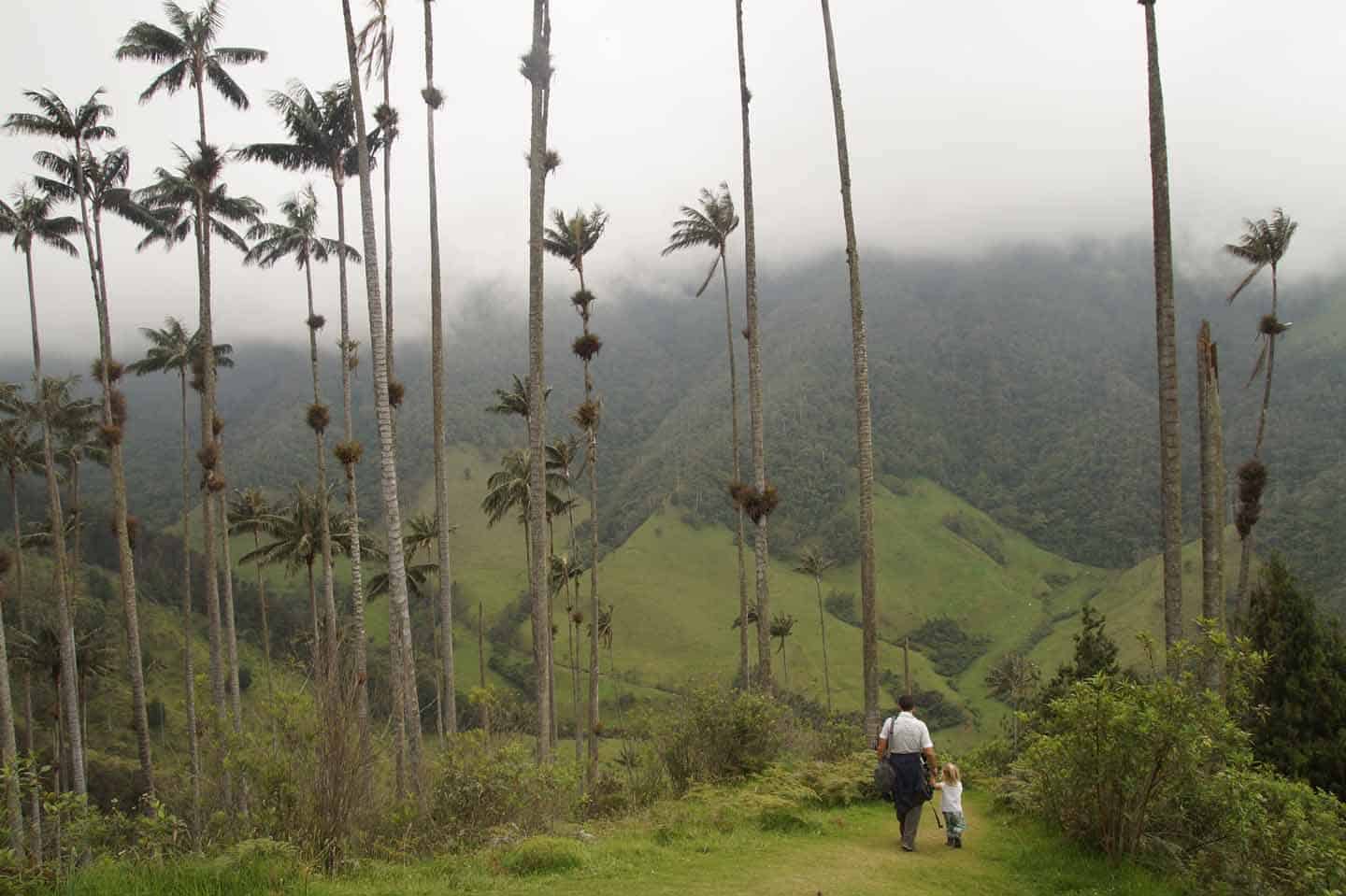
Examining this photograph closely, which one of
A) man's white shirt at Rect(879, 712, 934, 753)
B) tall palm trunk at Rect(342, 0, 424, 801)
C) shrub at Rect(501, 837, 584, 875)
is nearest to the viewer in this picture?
shrub at Rect(501, 837, 584, 875)

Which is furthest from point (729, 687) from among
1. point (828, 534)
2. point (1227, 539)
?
point (828, 534)

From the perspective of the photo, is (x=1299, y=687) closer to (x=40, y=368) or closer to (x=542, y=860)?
(x=542, y=860)

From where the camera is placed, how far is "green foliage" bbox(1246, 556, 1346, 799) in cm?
2223

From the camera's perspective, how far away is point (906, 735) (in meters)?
11.5

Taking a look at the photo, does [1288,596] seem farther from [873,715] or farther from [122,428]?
[122,428]

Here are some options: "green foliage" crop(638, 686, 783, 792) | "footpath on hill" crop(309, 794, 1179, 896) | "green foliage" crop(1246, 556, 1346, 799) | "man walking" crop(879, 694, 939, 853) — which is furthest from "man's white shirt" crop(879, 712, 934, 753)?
"green foliage" crop(1246, 556, 1346, 799)

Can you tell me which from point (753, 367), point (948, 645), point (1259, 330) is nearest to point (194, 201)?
point (753, 367)

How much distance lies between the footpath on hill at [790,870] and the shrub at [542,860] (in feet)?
0.43

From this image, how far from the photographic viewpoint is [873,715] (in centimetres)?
1911

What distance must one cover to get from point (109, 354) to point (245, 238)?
18.1 ft

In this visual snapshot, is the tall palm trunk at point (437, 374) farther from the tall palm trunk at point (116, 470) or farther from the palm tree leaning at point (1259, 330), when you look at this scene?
the palm tree leaning at point (1259, 330)

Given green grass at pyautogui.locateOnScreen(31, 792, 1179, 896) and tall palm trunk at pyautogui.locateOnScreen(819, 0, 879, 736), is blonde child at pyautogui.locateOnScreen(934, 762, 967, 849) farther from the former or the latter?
tall palm trunk at pyautogui.locateOnScreen(819, 0, 879, 736)

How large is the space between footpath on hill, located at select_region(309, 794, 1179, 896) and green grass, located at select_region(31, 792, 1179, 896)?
0.06ft

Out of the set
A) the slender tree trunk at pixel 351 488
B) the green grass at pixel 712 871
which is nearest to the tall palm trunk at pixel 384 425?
the slender tree trunk at pixel 351 488
